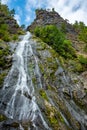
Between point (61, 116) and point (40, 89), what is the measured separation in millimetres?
4759

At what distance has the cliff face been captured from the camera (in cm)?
8962

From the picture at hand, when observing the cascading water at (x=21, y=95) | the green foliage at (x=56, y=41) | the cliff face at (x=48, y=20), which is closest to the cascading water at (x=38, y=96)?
the cascading water at (x=21, y=95)

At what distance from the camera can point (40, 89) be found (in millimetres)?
29906

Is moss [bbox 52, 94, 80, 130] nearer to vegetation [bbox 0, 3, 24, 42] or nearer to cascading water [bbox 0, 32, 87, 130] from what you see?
cascading water [bbox 0, 32, 87, 130]

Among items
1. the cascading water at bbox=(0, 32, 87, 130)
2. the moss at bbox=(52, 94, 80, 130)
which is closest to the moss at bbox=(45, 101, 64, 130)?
the cascading water at bbox=(0, 32, 87, 130)

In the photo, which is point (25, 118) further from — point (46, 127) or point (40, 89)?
point (40, 89)

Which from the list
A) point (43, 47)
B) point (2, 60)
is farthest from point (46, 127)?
point (43, 47)

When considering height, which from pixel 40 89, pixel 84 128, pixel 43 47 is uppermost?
pixel 43 47

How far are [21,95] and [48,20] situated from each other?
69135 millimetres

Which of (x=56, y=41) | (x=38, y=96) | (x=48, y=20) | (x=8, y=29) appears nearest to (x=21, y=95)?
(x=38, y=96)

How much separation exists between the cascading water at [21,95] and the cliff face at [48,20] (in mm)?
54574

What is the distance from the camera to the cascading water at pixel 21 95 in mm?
24516

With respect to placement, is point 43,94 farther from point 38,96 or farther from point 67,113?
point 67,113

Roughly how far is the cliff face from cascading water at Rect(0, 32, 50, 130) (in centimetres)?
5457
